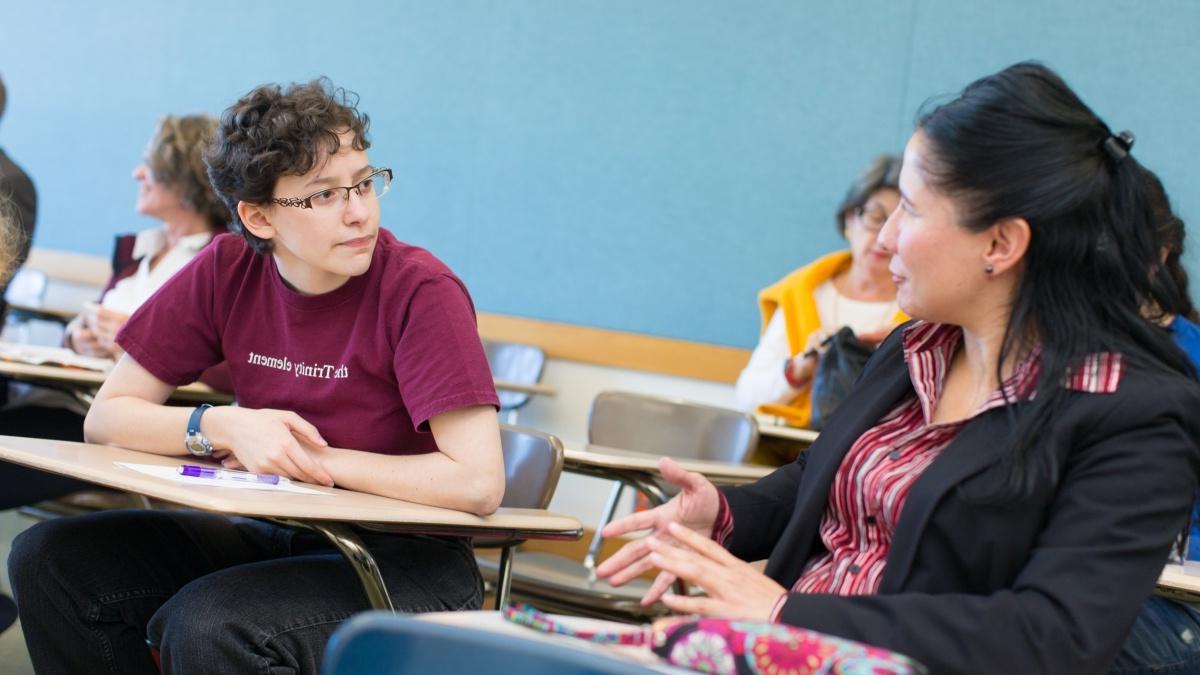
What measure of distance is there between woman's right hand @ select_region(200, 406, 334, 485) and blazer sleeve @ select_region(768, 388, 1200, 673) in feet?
3.05

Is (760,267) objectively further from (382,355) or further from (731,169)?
(382,355)

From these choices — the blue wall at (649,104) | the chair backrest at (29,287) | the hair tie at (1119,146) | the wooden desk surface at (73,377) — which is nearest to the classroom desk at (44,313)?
the chair backrest at (29,287)

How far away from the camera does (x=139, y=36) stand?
5996 mm

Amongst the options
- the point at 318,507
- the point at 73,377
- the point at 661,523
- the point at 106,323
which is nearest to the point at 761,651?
the point at 661,523

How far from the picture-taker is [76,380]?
2.88 meters

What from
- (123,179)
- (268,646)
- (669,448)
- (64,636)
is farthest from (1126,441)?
(123,179)

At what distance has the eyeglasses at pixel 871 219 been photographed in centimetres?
388

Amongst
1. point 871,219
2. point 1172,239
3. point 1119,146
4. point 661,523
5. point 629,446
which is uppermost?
point 1119,146

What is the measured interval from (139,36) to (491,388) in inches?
189

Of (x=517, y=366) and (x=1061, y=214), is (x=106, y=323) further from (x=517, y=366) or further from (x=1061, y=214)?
(x=1061, y=214)

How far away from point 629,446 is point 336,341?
158 cm

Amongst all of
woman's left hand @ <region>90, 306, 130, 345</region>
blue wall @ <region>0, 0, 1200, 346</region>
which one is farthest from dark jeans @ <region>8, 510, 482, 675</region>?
blue wall @ <region>0, 0, 1200, 346</region>

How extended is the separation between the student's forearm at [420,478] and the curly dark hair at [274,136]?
1.54 feet

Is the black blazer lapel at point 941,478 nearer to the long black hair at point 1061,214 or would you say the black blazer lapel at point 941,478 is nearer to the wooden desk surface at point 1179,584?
the long black hair at point 1061,214
